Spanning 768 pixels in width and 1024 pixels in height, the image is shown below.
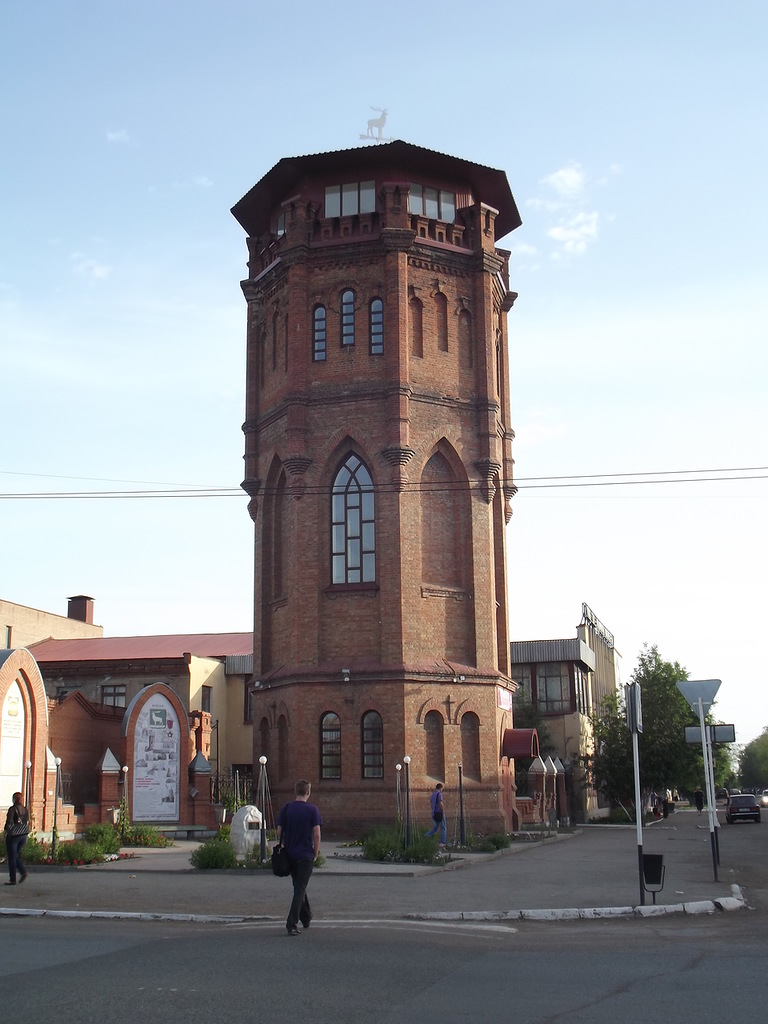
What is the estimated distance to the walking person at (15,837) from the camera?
55.7ft

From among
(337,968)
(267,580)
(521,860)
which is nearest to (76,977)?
(337,968)

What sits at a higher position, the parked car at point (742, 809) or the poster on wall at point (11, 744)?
the poster on wall at point (11, 744)

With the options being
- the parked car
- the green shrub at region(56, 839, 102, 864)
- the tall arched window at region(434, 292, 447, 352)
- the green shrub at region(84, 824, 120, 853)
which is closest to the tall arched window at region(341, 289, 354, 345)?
the tall arched window at region(434, 292, 447, 352)

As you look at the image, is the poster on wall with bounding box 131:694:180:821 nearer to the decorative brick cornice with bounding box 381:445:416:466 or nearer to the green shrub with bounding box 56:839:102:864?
the decorative brick cornice with bounding box 381:445:416:466

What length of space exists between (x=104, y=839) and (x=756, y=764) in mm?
172776

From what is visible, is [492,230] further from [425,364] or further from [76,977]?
[76,977]

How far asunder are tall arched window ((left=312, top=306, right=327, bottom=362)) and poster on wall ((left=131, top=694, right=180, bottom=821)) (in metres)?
11.3

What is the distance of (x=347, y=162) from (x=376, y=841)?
2169 centimetres

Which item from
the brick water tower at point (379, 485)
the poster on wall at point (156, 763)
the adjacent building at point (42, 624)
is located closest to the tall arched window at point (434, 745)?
the brick water tower at point (379, 485)

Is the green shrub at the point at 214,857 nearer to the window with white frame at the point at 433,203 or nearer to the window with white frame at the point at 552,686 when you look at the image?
the window with white frame at the point at 433,203

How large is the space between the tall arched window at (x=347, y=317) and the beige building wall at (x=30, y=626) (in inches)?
1070

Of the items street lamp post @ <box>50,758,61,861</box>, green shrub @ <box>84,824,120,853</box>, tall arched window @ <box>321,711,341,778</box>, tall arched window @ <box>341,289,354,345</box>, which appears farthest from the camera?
tall arched window @ <box>341,289,354,345</box>

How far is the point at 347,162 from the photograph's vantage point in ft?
111

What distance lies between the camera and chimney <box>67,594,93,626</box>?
65.4 m
